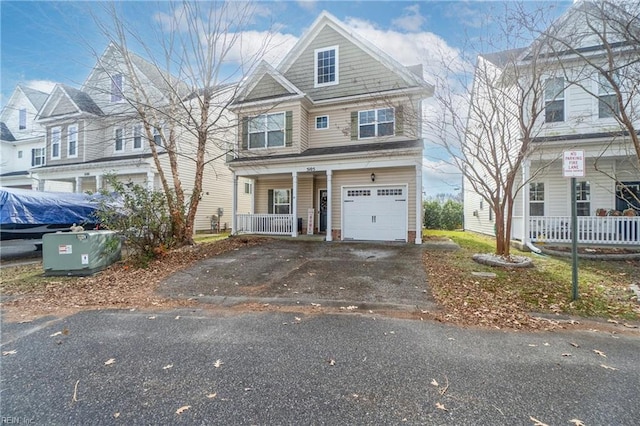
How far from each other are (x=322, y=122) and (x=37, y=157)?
22293mm

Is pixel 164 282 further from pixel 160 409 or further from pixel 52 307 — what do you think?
pixel 160 409

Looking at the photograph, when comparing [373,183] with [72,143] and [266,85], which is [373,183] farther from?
[72,143]

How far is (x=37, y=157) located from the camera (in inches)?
838

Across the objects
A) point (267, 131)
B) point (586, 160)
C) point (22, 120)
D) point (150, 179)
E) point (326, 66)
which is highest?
point (326, 66)

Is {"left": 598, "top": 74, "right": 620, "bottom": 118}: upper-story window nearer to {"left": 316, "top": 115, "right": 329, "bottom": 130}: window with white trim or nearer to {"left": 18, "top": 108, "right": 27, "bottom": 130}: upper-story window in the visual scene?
{"left": 316, "top": 115, "right": 329, "bottom": 130}: window with white trim

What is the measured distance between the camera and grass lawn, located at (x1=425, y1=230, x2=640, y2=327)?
4.80 metres

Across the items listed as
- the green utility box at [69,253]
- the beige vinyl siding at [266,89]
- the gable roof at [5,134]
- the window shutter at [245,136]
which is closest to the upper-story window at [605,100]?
the beige vinyl siding at [266,89]

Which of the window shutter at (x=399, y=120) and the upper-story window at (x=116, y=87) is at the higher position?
the upper-story window at (x=116, y=87)

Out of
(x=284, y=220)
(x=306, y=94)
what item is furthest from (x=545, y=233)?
(x=306, y=94)

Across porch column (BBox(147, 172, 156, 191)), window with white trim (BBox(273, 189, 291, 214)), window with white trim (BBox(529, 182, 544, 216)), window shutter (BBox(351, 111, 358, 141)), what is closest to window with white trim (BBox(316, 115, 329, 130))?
window shutter (BBox(351, 111, 358, 141))

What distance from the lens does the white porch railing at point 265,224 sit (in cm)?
1370

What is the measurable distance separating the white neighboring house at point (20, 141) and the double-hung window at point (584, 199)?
3230 cm

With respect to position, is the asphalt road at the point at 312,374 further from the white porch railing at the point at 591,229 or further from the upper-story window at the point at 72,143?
the upper-story window at the point at 72,143

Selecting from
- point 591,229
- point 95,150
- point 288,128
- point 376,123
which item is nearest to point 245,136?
point 288,128
